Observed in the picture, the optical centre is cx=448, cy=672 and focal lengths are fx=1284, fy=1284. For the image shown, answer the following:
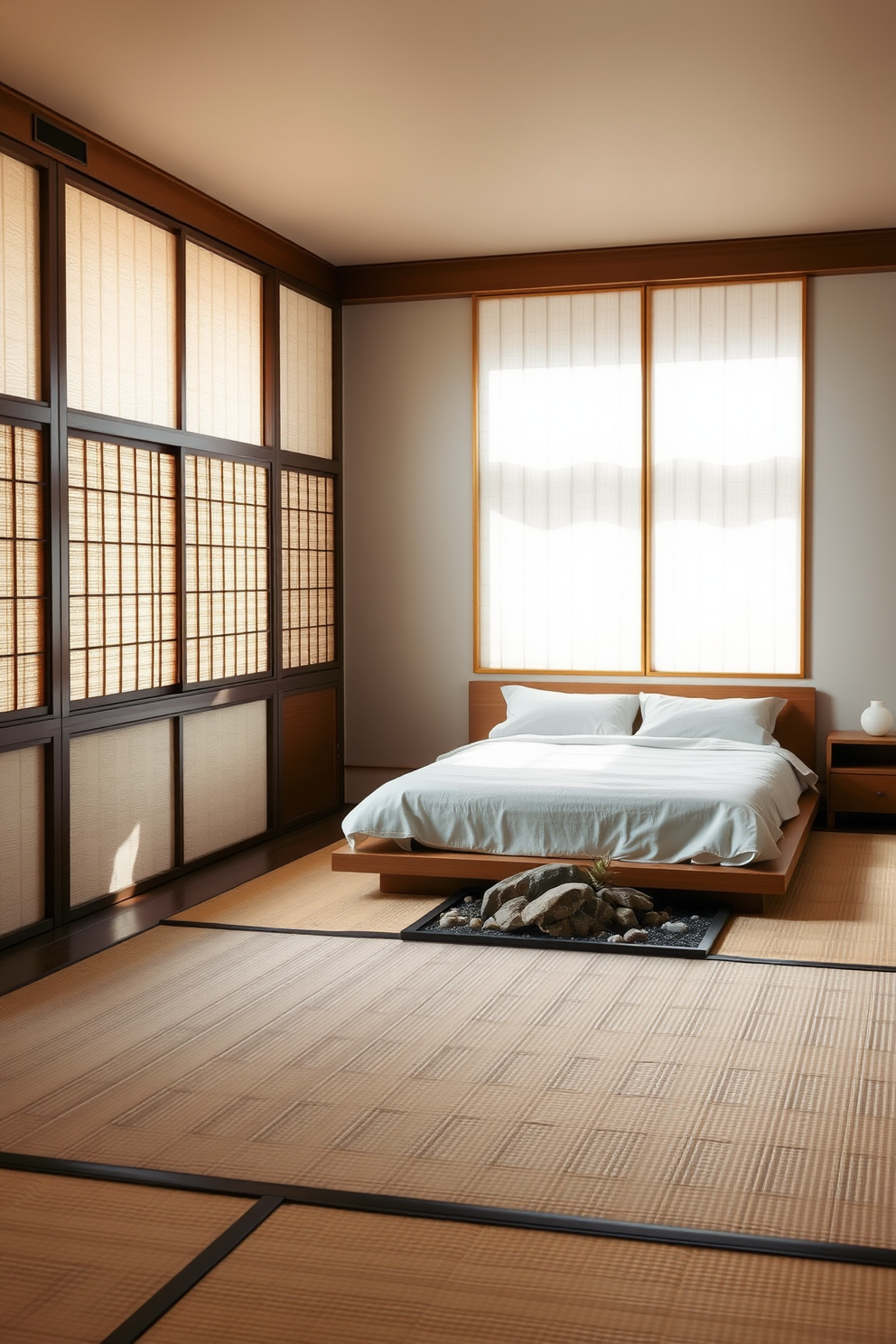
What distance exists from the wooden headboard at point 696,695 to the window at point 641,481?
0.10 m

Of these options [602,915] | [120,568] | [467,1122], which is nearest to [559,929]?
[602,915]

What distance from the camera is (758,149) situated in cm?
512

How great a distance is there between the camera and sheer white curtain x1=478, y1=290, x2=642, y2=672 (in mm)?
6922

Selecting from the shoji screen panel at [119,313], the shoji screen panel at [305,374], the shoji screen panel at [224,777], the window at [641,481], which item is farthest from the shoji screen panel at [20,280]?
the window at [641,481]

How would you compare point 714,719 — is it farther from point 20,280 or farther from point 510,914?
point 20,280

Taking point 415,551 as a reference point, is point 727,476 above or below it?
above

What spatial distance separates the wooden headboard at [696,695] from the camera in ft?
21.9

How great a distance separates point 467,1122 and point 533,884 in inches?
71.1

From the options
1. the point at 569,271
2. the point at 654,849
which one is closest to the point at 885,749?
the point at 654,849

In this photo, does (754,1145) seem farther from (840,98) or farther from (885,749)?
(885,749)

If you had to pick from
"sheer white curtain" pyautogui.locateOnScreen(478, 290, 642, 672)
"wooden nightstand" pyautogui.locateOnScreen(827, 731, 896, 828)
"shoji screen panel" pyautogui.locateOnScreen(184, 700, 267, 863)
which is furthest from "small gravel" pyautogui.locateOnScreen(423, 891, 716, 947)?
"sheer white curtain" pyautogui.locateOnScreen(478, 290, 642, 672)

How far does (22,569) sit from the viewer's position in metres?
4.48

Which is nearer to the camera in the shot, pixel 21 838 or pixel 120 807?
pixel 21 838

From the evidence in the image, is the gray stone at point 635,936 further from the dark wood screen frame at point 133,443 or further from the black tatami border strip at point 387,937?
the dark wood screen frame at point 133,443
